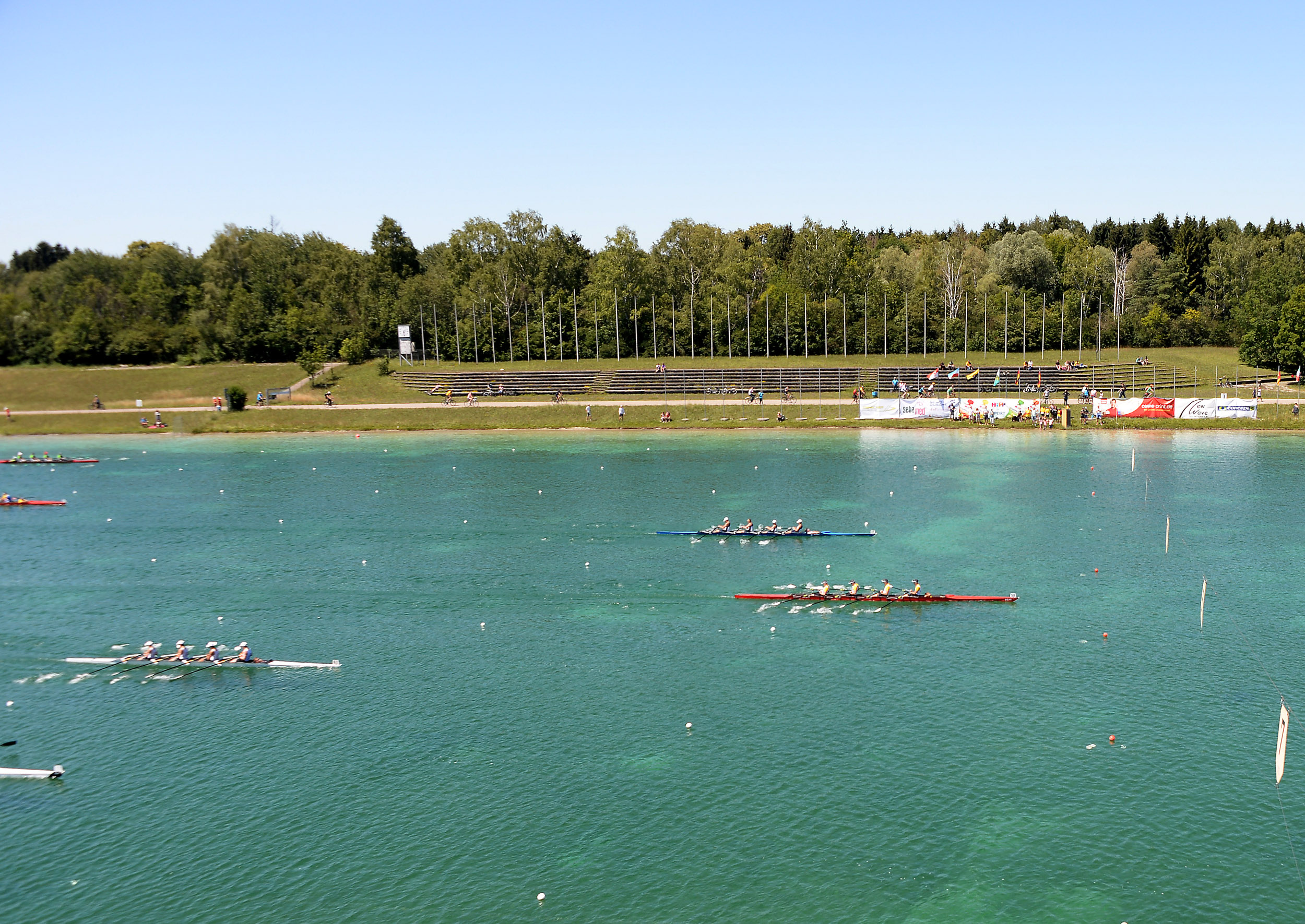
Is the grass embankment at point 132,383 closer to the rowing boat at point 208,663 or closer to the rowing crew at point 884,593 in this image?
the rowing boat at point 208,663

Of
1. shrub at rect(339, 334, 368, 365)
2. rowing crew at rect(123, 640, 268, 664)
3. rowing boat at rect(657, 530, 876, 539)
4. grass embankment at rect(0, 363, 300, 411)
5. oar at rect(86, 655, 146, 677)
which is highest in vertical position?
shrub at rect(339, 334, 368, 365)

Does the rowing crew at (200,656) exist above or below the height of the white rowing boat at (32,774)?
above

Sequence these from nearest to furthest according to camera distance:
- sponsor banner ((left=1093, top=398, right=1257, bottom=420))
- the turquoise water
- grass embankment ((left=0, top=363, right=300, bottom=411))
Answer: the turquoise water → sponsor banner ((left=1093, top=398, right=1257, bottom=420)) → grass embankment ((left=0, top=363, right=300, bottom=411))

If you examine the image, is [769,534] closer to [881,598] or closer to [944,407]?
[881,598]

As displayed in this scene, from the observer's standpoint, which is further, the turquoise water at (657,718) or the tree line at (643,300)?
the tree line at (643,300)

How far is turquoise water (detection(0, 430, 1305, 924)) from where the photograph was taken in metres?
22.6

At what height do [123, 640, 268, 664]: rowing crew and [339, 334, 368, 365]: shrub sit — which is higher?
[339, 334, 368, 365]: shrub

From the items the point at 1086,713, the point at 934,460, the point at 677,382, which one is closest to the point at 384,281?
the point at 677,382

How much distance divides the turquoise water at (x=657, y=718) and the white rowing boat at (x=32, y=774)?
225 mm

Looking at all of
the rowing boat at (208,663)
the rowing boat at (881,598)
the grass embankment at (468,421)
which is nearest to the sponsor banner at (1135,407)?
the grass embankment at (468,421)

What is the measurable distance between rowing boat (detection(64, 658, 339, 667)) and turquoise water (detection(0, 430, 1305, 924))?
48cm

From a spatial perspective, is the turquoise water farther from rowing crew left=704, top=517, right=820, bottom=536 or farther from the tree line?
the tree line

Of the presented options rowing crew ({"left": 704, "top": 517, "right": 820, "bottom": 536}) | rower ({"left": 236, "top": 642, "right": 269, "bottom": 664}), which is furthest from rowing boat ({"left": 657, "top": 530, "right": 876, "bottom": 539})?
rower ({"left": 236, "top": 642, "right": 269, "bottom": 664})

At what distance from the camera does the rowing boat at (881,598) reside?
4019 cm
